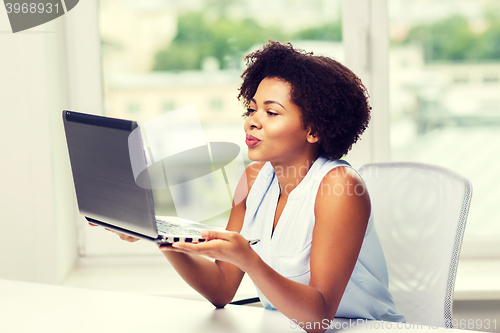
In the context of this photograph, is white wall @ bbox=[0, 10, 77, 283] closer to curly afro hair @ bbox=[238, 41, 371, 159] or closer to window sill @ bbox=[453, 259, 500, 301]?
curly afro hair @ bbox=[238, 41, 371, 159]

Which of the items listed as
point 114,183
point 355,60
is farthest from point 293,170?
point 355,60

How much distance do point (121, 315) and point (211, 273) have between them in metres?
0.23

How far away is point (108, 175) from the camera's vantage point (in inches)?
30.8

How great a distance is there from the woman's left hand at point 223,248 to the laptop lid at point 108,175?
0.07 m

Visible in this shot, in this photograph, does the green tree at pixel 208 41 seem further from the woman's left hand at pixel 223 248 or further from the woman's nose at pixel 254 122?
the woman's left hand at pixel 223 248

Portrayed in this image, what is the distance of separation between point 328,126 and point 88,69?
4.06ft

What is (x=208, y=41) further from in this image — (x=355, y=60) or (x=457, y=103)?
(x=457, y=103)

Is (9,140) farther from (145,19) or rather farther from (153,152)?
(153,152)

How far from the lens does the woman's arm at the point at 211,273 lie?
3.39ft

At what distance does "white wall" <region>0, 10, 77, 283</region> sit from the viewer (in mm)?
1636

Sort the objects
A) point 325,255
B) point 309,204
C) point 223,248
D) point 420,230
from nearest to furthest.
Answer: point 223,248
point 325,255
point 309,204
point 420,230

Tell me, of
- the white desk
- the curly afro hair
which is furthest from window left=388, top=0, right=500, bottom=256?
the white desk

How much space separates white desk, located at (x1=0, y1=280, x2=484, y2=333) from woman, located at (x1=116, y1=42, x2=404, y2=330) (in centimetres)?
6

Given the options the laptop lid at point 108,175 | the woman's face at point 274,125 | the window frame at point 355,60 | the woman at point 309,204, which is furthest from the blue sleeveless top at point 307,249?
the window frame at point 355,60
